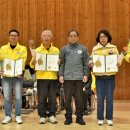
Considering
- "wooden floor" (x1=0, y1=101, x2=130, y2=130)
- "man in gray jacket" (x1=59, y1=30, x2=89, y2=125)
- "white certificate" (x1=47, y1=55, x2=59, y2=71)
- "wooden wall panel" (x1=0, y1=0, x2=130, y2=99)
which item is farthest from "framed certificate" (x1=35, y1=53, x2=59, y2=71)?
"wooden wall panel" (x1=0, y1=0, x2=130, y2=99)

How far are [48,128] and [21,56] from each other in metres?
1.52

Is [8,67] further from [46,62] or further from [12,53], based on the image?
[46,62]

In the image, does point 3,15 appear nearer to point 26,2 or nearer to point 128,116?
point 26,2

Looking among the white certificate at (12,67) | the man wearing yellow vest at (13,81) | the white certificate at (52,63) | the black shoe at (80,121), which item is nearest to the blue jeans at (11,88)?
the man wearing yellow vest at (13,81)

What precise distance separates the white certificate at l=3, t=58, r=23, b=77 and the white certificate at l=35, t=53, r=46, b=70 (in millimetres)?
317

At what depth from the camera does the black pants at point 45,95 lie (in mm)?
6020

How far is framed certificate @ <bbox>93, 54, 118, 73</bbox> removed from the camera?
5793 mm

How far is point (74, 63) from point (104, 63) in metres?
0.57

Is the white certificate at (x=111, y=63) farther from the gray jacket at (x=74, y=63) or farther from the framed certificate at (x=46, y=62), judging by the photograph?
the framed certificate at (x=46, y=62)

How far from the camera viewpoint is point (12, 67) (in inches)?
237

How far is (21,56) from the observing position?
20.0 feet

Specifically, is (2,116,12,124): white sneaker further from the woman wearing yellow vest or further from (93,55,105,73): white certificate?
(93,55,105,73): white certificate

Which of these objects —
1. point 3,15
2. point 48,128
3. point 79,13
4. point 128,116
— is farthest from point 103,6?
point 48,128

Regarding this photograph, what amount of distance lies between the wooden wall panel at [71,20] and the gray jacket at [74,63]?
4569 mm
